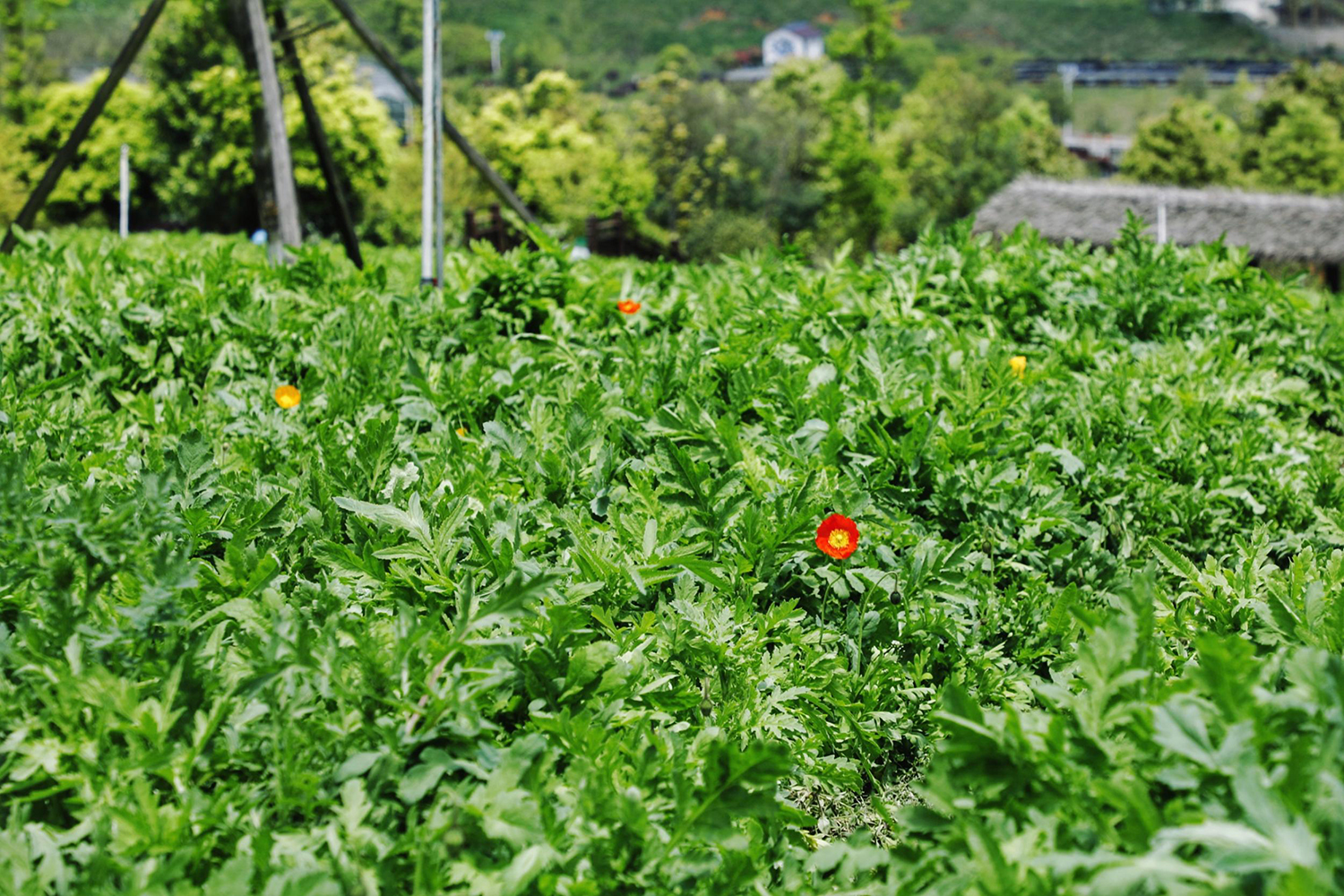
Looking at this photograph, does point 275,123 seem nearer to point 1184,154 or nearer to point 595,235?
point 595,235

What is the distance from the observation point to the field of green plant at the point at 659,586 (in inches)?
56.0

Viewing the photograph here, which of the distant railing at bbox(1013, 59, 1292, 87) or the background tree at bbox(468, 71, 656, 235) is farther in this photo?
the distant railing at bbox(1013, 59, 1292, 87)

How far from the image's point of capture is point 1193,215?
32.2m

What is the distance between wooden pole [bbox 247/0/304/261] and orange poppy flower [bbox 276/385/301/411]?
233 inches

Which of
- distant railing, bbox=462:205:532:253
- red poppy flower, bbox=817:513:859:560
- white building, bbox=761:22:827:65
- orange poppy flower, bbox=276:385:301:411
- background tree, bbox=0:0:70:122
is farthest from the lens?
white building, bbox=761:22:827:65

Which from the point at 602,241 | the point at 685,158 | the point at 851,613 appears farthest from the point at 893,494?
the point at 685,158

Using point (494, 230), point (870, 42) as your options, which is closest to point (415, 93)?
point (494, 230)

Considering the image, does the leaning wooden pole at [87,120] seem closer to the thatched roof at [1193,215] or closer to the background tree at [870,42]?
the thatched roof at [1193,215]

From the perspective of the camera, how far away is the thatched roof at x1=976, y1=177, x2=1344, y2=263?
30781 millimetres

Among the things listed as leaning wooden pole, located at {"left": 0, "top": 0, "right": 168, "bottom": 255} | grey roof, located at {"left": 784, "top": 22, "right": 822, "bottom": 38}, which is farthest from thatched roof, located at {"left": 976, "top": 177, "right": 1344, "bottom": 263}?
grey roof, located at {"left": 784, "top": 22, "right": 822, "bottom": 38}

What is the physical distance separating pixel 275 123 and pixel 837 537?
8.00m

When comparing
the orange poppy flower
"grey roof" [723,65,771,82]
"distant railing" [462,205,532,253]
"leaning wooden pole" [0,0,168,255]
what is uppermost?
"leaning wooden pole" [0,0,168,255]

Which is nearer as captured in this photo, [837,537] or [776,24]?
[837,537]

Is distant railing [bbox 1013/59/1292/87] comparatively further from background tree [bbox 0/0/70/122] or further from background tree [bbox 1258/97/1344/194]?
background tree [bbox 0/0/70/122]
